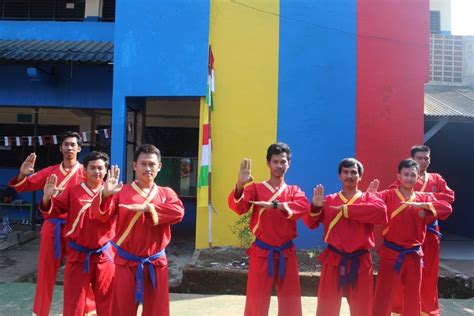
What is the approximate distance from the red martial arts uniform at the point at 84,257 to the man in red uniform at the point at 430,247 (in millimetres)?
3011

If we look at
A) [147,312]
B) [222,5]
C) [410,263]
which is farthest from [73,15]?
[410,263]

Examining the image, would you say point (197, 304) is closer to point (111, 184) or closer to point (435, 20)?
point (111, 184)

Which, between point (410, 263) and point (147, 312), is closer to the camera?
point (147, 312)

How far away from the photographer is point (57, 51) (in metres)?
7.57

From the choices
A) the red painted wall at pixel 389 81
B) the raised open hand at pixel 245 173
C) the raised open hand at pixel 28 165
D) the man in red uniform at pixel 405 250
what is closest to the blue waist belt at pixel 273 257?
the raised open hand at pixel 245 173

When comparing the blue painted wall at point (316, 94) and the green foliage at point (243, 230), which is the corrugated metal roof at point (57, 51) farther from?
the green foliage at point (243, 230)

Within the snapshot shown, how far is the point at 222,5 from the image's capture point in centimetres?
696

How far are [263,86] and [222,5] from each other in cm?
158

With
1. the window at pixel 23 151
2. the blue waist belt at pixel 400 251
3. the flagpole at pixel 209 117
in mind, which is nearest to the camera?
the blue waist belt at pixel 400 251

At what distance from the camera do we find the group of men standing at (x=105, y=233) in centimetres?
318

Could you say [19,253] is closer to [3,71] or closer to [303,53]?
[3,71]

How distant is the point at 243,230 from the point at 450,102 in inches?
192

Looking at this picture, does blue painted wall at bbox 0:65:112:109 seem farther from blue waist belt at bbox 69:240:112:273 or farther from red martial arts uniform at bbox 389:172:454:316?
red martial arts uniform at bbox 389:172:454:316

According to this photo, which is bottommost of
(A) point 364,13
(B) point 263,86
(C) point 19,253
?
(C) point 19,253
